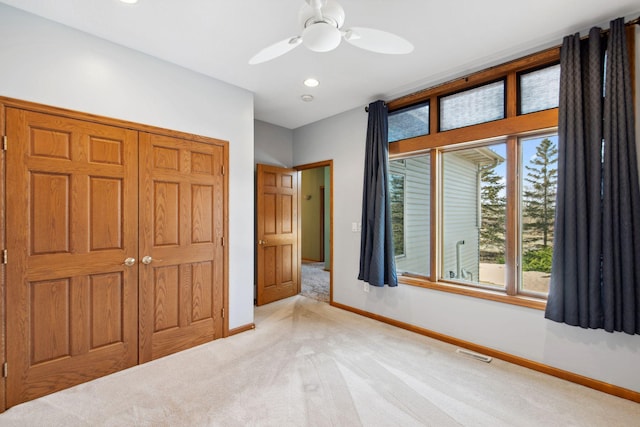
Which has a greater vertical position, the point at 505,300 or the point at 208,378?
the point at 505,300

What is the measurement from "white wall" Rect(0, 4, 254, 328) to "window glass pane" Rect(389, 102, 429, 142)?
170cm

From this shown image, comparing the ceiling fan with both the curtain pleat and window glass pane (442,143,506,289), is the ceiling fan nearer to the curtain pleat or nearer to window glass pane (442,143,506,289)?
the curtain pleat

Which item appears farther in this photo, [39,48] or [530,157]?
[530,157]

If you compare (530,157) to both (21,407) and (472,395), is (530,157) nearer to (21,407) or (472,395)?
(472,395)

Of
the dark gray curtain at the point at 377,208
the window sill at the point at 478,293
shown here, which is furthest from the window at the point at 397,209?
the window sill at the point at 478,293

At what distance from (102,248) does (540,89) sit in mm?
3893

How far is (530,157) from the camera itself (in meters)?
2.60

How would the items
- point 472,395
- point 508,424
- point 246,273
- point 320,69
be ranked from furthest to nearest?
point 246,273 < point 320,69 < point 472,395 < point 508,424

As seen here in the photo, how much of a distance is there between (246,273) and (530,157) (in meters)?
3.05

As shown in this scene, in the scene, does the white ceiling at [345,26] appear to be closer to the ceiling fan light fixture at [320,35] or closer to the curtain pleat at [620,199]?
the curtain pleat at [620,199]

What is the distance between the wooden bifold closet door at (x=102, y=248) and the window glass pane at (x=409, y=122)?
81.9 inches

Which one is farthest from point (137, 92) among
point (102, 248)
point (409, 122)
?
point (409, 122)

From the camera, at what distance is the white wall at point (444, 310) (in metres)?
2.14

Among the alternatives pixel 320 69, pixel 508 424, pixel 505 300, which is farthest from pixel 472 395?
pixel 320 69
